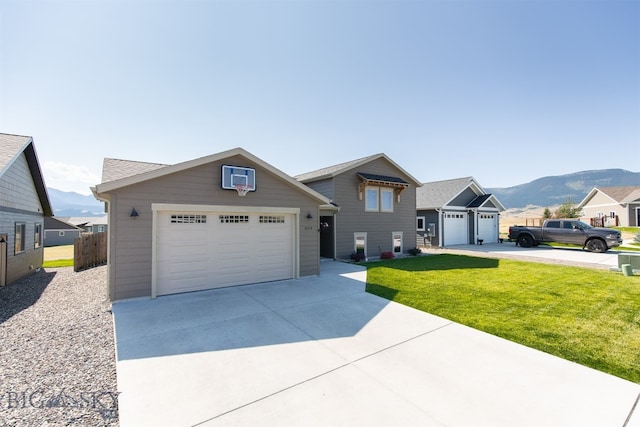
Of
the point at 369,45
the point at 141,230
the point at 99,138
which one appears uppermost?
the point at 369,45

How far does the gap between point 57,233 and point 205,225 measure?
4535 cm

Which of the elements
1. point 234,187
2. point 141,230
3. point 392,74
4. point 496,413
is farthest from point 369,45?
point 496,413

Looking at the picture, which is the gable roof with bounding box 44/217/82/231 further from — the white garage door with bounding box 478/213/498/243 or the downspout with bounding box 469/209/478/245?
the white garage door with bounding box 478/213/498/243

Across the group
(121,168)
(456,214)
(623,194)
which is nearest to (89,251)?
(121,168)

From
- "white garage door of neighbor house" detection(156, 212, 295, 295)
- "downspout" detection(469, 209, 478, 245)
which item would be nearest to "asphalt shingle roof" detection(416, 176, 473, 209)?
"downspout" detection(469, 209, 478, 245)

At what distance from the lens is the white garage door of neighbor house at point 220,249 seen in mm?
7277

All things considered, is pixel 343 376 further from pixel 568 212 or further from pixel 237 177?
pixel 568 212

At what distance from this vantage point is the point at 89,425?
268 centimetres

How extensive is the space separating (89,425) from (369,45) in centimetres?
1269

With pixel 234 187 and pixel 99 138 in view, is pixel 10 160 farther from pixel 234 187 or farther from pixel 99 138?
pixel 234 187

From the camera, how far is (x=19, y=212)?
1019cm

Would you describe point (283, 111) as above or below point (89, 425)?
above

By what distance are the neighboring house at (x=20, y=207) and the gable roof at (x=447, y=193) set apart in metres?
21.2

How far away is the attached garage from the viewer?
286 inches
